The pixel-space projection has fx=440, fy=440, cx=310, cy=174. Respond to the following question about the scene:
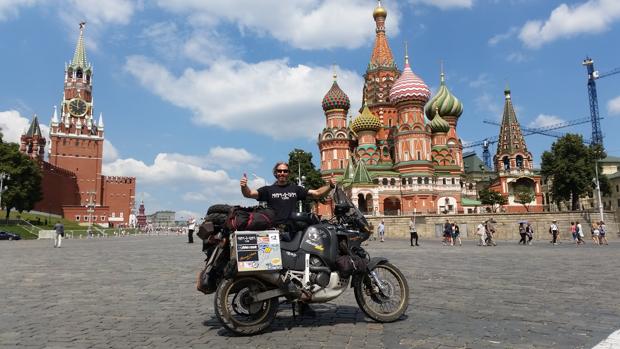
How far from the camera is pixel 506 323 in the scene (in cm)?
536

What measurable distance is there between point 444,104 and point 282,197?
234ft

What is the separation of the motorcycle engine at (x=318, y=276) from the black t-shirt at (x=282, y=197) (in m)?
0.67

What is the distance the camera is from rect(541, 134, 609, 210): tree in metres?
48.0

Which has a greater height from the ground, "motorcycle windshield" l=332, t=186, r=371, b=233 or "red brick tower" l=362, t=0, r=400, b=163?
"red brick tower" l=362, t=0, r=400, b=163

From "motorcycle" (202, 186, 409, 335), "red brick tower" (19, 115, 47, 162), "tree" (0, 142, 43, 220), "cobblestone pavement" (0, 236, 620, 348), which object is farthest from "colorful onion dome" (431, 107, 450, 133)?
"red brick tower" (19, 115, 47, 162)

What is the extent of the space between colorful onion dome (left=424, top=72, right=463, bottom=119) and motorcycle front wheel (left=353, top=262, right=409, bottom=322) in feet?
231

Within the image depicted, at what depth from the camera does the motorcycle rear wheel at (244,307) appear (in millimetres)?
4977

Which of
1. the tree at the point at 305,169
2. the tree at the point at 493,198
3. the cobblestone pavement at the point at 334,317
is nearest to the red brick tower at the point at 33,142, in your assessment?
the tree at the point at 305,169

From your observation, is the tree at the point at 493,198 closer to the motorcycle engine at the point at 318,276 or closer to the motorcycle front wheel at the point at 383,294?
the motorcycle front wheel at the point at 383,294

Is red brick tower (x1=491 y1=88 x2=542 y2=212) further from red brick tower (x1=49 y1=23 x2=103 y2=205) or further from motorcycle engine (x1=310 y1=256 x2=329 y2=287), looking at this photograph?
red brick tower (x1=49 y1=23 x2=103 y2=205)

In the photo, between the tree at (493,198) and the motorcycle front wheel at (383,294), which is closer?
the motorcycle front wheel at (383,294)

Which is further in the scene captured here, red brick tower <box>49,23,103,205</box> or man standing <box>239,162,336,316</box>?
red brick tower <box>49,23,103,205</box>

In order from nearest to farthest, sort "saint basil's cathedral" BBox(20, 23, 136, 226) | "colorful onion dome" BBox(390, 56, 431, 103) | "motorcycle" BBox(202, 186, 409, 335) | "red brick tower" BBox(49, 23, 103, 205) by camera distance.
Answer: "motorcycle" BBox(202, 186, 409, 335), "colorful onion dome" BBox(390, 56, 431, 103), "saint basil's cathedral" BBox(20, 23, 136, 226), "red brick tower" BBox(49, 23, 103, 205)

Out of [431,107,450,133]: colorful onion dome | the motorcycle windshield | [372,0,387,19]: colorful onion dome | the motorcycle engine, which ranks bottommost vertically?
the motorcycle engine
